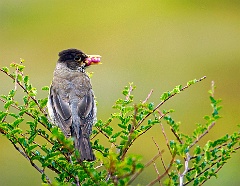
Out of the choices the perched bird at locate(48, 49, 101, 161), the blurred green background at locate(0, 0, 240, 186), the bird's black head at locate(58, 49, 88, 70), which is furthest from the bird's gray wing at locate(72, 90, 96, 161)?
the blurred green background at locate(0, 0, 240, 186)

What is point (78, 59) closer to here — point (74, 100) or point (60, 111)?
point (74, 100)

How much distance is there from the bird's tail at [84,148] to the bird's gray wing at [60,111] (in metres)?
0.36

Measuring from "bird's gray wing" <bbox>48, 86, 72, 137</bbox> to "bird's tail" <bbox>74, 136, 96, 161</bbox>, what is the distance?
0.36 m

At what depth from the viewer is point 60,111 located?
6.93 m

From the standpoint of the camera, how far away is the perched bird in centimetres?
652

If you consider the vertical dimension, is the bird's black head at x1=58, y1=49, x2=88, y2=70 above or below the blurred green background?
below

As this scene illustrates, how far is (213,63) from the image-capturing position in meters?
20.2

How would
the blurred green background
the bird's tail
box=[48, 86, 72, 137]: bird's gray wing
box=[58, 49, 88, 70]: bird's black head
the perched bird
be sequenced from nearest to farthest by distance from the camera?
the bird's tail → the perched bird → box=[48, 86, 72, 137]: bird's gray wing → box=[58, 49, 88, 70]: bird's black head → the blurred green background

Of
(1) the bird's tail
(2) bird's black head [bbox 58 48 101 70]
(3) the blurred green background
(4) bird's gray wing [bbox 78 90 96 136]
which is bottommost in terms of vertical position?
(1) the bird's tail

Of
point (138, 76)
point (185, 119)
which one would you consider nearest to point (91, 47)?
point (138, 76)

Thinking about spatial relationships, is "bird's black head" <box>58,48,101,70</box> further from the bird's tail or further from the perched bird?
the bird's tail

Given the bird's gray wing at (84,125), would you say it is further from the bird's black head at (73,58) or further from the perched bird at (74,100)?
the bird's black head at (73,58)

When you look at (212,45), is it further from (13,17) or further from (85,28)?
(13,17)

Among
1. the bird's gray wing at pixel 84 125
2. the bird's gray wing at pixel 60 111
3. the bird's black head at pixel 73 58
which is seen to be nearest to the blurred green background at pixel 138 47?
the bird's black head at pixel 73 58
